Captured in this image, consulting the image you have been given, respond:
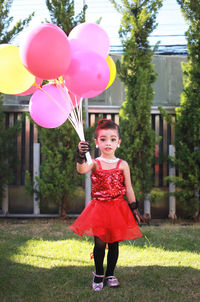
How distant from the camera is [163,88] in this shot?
8.62 meters

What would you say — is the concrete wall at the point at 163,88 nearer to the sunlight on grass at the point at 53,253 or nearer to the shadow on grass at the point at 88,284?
the sunlight on grass at the point at 53,253

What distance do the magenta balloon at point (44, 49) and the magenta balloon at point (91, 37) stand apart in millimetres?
320

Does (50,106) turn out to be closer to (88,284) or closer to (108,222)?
(108,222)

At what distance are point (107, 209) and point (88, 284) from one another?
0.71 metres

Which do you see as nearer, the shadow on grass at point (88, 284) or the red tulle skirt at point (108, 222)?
the shadow on grass at point (88, 284)

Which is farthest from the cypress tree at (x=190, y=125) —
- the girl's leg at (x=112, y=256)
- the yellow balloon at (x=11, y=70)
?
the yellow balloon at (x=11, y=70)

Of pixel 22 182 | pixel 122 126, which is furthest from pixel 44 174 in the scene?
pixel 122 126

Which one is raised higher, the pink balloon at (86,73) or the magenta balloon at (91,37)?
the magenta balloon at (91,37)

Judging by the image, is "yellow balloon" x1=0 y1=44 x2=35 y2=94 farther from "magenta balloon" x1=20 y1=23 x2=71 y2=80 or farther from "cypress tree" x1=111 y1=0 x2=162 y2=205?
"cypress tree" x1=111 y1=0 x2=162 y2=205

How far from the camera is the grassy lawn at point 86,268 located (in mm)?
2457

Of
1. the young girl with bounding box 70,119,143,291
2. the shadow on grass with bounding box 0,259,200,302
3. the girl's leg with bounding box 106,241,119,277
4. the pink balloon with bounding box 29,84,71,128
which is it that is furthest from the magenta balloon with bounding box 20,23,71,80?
the shadow on grass with bounding box 0,259,200,302

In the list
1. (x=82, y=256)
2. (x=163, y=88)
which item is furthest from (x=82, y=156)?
(x=163, y=88)

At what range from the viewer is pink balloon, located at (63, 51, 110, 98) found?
240 cm

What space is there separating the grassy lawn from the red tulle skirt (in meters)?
0.47
